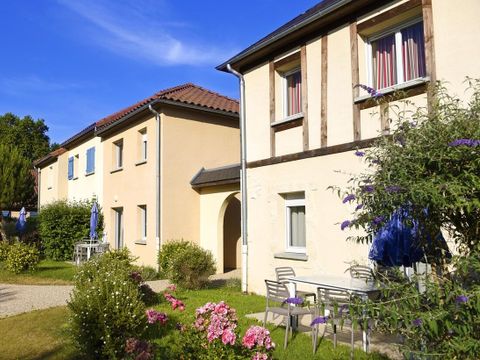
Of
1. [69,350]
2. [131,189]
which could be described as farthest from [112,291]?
[131,189]

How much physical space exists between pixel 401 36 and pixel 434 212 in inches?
209

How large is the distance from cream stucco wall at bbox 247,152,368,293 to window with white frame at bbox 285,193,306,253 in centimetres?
12

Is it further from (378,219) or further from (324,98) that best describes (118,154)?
(378,219)

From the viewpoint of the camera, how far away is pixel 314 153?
27.7ft

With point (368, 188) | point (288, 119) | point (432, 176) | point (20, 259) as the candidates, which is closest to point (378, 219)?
point (368, 188)

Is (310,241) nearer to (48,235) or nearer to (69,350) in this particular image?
(69,350)

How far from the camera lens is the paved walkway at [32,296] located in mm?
9320

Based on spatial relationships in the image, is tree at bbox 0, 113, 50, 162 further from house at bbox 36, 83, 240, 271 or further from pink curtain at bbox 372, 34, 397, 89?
pink curtain at bbox 372, 34, 397, 89

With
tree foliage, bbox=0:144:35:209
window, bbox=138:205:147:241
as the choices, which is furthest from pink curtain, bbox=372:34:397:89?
tree foliage, bbox=0:144:35:209

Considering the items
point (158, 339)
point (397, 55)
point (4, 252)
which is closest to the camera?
point (158, 339)

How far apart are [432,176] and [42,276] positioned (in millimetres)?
13580

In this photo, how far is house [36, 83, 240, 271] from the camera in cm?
1404

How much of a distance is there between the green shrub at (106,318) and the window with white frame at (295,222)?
410 cm

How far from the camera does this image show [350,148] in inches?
302
